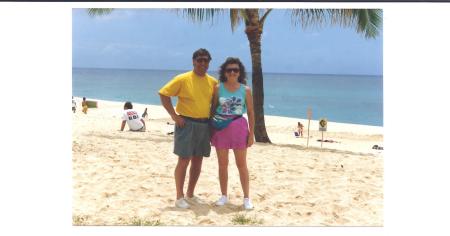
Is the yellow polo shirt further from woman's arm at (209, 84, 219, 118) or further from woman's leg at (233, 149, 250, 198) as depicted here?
woman's leg at (233, 149, 250, 198)

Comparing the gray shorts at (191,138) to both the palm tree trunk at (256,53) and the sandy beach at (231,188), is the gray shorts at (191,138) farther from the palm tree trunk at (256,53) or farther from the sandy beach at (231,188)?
the palm tree trunk at (256,53)

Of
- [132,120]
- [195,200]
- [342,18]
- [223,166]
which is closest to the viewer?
[223,166]

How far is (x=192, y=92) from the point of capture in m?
4.54

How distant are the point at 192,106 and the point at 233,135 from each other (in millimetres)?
417

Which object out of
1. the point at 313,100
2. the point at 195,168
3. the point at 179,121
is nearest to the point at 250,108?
the point at 179,121

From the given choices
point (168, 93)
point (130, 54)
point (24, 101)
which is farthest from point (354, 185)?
point (130, 54)

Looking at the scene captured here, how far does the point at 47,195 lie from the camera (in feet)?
14.1

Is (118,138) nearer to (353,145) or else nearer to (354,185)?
(354,185)

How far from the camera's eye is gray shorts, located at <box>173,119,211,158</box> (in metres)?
4.62

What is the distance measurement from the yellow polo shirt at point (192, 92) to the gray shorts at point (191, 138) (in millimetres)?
82

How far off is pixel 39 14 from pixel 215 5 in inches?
56.4

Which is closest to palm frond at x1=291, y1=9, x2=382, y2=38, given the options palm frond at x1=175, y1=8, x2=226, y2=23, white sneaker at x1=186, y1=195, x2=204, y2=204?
palm frond at x1=175, y1=8, x2=226, y2=23

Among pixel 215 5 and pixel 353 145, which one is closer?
pixel 215 5

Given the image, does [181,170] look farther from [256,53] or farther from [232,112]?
[256,53]
